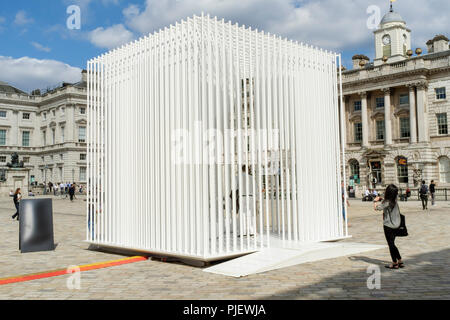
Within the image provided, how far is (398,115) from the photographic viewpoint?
49.6 m

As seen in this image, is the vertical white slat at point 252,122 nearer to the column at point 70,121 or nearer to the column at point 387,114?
the column at point 387,114

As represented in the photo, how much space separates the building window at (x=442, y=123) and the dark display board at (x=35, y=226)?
151ft

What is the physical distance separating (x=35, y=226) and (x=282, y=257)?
6.08 m

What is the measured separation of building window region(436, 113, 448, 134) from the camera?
152 ft

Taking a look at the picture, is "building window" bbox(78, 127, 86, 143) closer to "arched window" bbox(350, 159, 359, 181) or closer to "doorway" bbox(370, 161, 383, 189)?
"arched window" bbox(350, 159, 359, 181)

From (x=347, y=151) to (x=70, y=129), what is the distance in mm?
41447

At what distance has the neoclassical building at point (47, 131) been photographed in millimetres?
65625

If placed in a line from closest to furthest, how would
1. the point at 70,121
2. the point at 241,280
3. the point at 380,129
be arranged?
the point at 241,280
the point at 380,129
the point at 70,121

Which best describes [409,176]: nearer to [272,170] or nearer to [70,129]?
[272,170]

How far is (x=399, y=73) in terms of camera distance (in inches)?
1893

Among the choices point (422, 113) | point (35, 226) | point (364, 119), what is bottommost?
point (35, 226)

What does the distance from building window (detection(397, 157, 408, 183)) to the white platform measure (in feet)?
136

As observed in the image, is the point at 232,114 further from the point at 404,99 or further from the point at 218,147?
the point at 404,99

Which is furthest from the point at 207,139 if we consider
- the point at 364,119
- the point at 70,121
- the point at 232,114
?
the point at 70,121
